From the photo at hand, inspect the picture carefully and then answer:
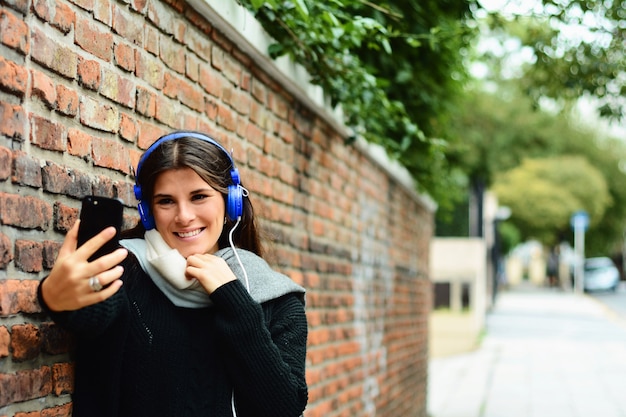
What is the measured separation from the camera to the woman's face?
2232 millimetres

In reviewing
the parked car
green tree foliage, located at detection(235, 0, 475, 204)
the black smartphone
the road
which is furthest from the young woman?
the parked car

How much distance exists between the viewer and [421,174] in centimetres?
775

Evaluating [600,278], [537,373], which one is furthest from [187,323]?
[600,278]

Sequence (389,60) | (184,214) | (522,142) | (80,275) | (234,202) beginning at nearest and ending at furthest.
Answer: (80,275)
(184,214)
(234,202)
(389,60)
(522,142)

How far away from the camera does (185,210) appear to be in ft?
7.29

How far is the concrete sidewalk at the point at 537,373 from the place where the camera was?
10.1 m

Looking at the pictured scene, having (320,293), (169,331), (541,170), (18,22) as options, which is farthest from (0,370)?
(541,170)

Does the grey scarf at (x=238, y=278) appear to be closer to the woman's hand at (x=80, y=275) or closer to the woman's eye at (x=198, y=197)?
the woman's eye at (x=198, y=197)

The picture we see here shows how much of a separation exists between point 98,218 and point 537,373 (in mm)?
12000

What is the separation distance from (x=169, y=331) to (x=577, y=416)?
27.1 ft

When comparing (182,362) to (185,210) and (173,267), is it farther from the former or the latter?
(185,210)

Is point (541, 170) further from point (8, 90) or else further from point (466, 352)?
point (8, 90)

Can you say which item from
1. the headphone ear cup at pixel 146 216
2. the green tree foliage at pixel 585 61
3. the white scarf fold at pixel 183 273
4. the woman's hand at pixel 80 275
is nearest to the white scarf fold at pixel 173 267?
the white scarf fold at pixel 183 273

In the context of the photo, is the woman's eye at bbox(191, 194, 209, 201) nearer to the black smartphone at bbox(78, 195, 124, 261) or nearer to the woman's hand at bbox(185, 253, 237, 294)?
the woman's hand at bbox(185, 253, 237, 294)
